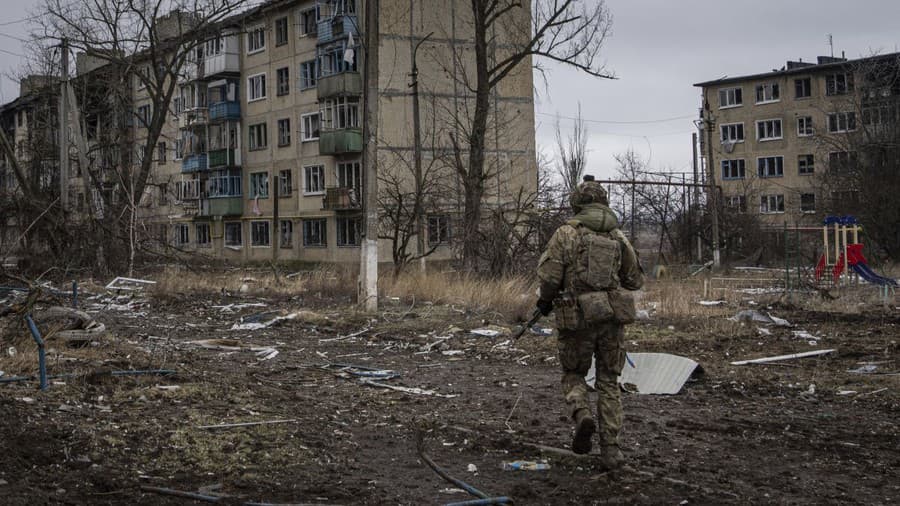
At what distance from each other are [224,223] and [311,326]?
1465 inches

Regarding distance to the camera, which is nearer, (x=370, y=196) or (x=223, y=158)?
(x=370, y=196)

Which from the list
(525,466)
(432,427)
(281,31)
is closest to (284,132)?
(281,31)

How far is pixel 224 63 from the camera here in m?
48.4

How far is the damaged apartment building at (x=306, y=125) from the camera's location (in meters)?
39.4

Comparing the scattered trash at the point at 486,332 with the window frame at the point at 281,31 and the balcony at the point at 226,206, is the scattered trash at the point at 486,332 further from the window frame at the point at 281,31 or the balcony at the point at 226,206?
the balcony at the point at 226,206

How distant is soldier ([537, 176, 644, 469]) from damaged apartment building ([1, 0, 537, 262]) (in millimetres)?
26896

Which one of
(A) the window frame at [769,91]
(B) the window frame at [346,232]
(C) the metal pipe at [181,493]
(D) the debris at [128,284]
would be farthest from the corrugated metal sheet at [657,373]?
(A) the window frame at [769,91]

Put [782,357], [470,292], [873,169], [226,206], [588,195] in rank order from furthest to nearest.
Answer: [226,206] → [873,169] → [470,292] → [782,357] → [588,195]

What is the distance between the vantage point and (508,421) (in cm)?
786

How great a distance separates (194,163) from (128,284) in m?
28.9

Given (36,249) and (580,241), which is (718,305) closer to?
(580,241)

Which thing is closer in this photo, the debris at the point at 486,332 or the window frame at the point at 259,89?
the debris at the point at 486,332

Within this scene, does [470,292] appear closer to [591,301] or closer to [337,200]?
[591,301]

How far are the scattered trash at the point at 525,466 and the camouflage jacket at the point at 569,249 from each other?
1187 mm
